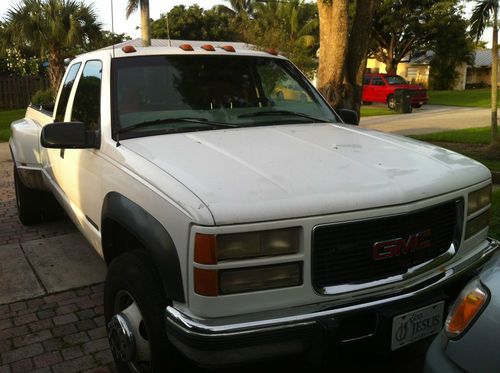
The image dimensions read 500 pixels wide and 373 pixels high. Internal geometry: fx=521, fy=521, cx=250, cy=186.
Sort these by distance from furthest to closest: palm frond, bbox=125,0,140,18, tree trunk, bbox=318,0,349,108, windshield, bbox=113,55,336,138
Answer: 1. palm frond, bbox=125,0,140,18
2. tree trunk, bbox=318,0,349,108
3. windshield, bbox=113,55,336,138

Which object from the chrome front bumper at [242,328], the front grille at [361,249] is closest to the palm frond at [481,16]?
the front grille at [361,249]

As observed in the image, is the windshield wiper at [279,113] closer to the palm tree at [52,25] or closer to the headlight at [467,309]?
the headlight at [467,309]

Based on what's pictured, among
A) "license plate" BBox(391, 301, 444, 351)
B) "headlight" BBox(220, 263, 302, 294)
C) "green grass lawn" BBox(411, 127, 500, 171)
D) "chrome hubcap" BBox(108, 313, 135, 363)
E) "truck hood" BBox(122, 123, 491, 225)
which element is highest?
"truck hood" BBox(122, 123, 491, 225)

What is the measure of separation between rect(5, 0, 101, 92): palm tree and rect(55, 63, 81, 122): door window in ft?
52.2

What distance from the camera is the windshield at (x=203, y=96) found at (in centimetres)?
335

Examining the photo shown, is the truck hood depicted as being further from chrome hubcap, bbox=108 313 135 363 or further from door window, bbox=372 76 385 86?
door window, bbox=372 76 385 86

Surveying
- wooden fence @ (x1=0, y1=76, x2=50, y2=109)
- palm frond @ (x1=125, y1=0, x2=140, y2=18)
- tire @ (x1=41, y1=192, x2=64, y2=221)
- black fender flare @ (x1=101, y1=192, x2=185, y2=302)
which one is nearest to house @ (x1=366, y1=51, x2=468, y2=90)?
wooden fence @ (x1=0, y1=76, x2=50, y2=109)

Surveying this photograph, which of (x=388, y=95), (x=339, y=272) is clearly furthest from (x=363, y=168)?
(x=388, y=95)

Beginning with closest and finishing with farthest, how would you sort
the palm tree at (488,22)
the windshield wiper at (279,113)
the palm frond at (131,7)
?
1. the windshield wiper at (279,113)
2. the palm tree at (488,22)
3. the palm frond at (131,7)

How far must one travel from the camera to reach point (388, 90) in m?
24.1

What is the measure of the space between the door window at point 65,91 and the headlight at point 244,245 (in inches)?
110

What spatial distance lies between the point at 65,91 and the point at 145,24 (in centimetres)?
599

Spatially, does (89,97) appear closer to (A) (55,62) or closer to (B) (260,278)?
(B) (260,278)

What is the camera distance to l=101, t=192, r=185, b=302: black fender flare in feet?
7.49
